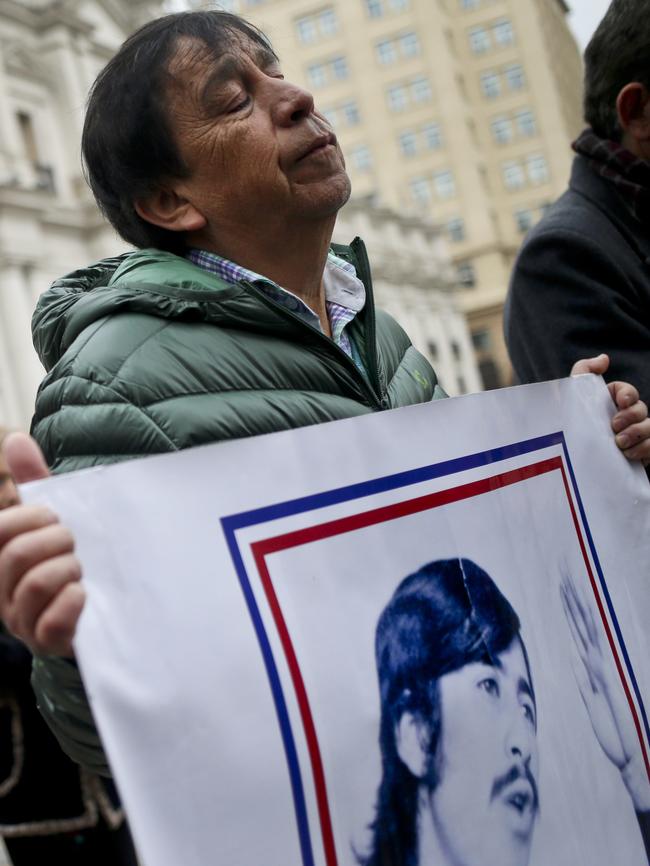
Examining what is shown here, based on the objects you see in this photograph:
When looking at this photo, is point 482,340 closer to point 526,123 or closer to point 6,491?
point 526,123

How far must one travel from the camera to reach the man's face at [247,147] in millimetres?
1541

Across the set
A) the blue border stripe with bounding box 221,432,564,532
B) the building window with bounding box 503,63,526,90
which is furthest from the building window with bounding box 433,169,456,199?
the blue border stripe with bounding box 221,432,564,532

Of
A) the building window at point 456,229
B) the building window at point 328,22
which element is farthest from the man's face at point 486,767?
the building window at point 328,22

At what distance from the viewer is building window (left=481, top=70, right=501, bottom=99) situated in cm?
5554

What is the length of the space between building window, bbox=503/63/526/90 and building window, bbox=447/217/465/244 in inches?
319

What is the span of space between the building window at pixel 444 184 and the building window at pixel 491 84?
5.77 metres

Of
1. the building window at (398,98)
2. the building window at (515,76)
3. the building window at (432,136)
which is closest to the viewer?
the building window at (432,136)

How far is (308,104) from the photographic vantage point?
1.58 meters

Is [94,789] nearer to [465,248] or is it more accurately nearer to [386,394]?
[386,394]

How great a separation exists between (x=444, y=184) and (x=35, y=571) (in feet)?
175

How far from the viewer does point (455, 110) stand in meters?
Answer: 52.0

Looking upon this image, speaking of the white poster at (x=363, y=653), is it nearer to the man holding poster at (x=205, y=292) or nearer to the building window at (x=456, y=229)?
the man holding poster at (x=205, y=292)

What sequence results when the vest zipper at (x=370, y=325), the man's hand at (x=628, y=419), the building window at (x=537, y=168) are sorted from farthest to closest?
the building window at (x=537, y=168)
the man's hand at (x=628, y=419)
the vest zipper at (x=370, y=325)

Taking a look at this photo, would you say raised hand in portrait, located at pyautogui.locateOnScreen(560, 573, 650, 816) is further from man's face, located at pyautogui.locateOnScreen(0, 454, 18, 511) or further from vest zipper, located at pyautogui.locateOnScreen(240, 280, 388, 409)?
man's face, located at pyautogui.locateOnScreen(0, 454, 18, 511)
